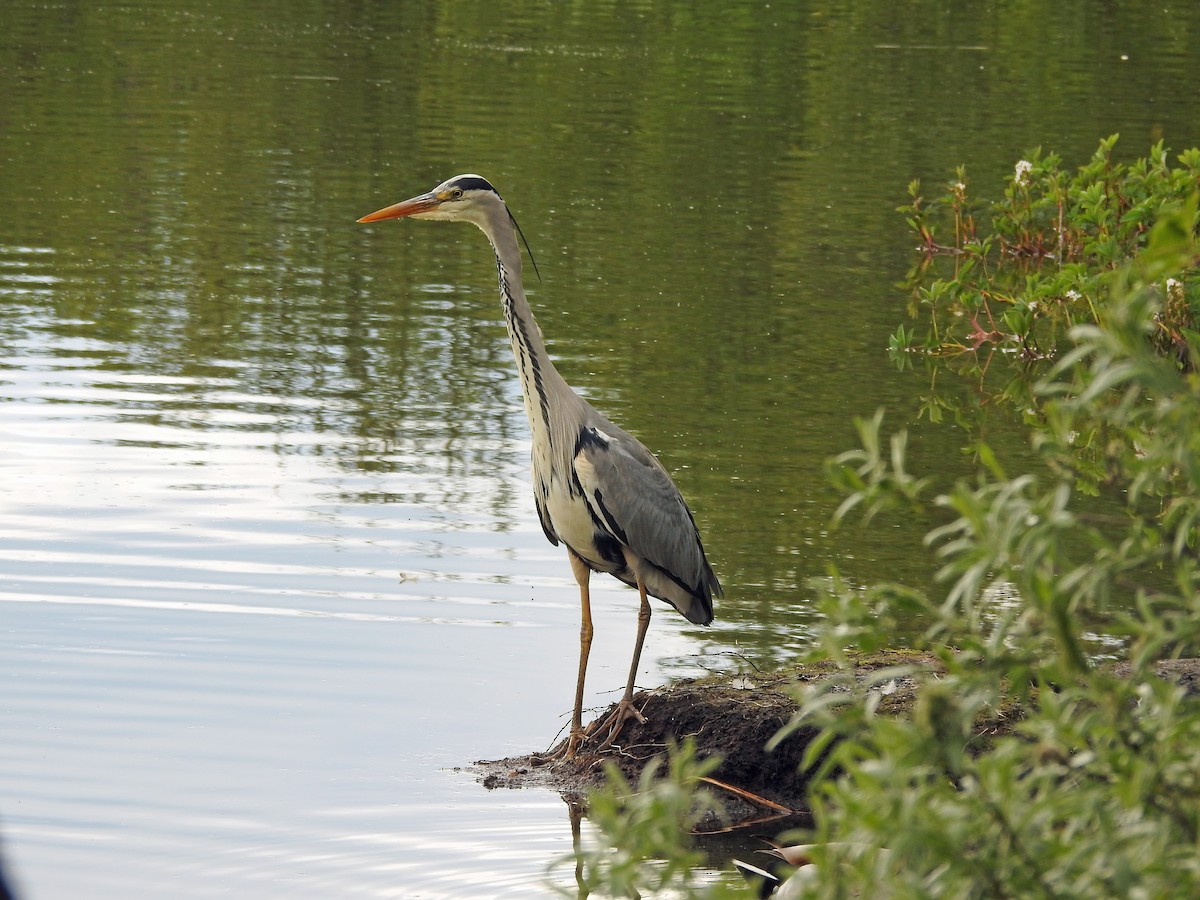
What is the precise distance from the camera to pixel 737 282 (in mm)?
15477

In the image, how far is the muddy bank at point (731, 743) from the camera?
20.8 feet

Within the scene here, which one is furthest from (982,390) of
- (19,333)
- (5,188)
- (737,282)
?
(5,188)

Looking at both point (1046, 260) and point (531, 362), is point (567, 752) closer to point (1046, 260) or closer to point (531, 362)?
point (531, 362)

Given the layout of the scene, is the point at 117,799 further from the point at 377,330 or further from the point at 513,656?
the point at 377,330

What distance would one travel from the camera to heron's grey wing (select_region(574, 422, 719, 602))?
21.7ft

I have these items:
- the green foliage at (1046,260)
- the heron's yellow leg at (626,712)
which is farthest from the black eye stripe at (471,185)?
the green foliage at (1046,260)

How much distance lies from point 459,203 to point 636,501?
4.48 ft

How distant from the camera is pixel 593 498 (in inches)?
260

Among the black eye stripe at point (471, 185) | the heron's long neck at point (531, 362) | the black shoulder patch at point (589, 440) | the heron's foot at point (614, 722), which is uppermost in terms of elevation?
the black eye stripe at point (471, 185)

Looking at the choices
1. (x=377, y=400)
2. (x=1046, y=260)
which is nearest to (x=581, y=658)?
(x=377, y=400)

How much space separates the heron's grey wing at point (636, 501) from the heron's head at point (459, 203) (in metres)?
0.98

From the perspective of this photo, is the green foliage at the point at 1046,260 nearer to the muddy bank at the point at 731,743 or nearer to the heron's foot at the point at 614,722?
the muddy bank at the point at 731,743

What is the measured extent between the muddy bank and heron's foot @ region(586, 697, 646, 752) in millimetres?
28

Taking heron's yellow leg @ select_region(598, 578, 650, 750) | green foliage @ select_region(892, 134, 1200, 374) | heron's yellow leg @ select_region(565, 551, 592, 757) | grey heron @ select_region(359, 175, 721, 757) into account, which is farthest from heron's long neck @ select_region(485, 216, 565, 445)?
green foliage @ select_region(892, 134, 1200, 374)
